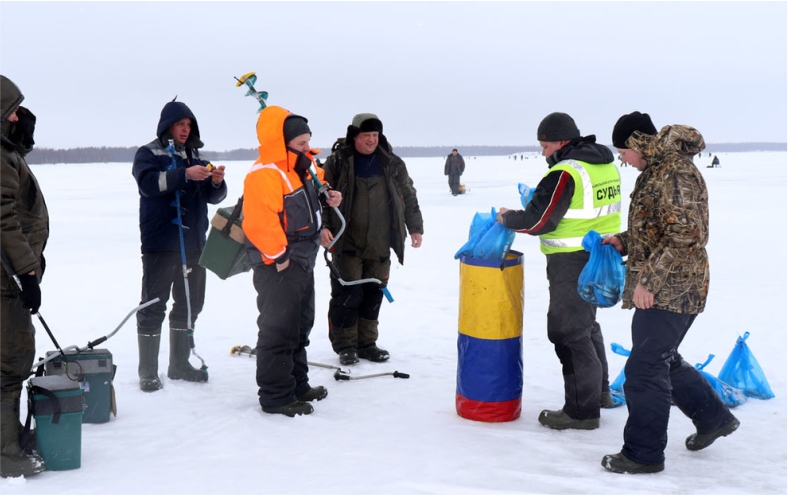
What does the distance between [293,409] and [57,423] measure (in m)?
1.45

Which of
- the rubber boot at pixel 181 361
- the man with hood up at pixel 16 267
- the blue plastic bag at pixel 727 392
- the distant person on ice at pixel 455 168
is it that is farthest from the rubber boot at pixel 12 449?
the distant person on ice at pixel 455 168

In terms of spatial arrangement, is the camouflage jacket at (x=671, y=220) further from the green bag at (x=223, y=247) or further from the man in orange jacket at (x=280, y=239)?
the green bag at (x=223, y=247)

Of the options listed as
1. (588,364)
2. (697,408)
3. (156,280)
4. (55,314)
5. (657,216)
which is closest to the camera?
(657,216)

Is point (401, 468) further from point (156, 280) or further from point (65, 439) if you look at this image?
point (156, 280)

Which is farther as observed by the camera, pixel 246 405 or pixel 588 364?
pixel 246 405

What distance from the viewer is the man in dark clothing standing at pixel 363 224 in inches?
229

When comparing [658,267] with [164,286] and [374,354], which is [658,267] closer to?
[374,354]

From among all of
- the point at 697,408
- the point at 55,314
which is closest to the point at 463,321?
the point at 697,408

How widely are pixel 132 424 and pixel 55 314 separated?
3.47 m

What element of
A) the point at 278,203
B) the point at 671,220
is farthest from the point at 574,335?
the point at 278,203

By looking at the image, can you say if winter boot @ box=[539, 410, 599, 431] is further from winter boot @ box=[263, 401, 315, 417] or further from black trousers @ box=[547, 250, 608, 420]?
winter boot @ box=[263, 401, 315, 417]

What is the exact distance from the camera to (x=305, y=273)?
4711 millimetres

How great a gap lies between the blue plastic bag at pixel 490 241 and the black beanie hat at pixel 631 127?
2.95 ft

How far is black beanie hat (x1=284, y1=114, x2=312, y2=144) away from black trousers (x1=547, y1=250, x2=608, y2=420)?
5.76 ft
